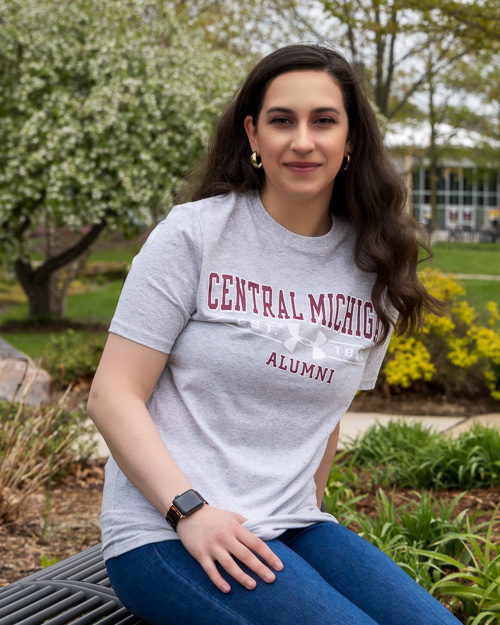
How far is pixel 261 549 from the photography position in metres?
1.67

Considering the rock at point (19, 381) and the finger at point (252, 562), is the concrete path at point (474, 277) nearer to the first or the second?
the rock at point (19, 381)

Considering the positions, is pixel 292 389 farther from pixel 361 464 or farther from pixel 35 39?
pixel 35 39

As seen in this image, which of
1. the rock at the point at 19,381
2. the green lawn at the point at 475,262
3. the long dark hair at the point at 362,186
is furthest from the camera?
the green lawn at the point at 475,262

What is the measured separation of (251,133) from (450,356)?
4.58 meters

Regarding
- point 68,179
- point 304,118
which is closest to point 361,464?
point 304,118

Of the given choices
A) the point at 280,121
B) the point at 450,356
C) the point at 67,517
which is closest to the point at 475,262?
the point at 450,356

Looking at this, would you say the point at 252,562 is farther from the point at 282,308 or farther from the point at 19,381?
the point at 19,381

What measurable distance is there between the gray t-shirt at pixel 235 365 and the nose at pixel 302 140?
0.23m

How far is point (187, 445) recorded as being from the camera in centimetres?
183

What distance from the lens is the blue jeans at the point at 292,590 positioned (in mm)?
1626

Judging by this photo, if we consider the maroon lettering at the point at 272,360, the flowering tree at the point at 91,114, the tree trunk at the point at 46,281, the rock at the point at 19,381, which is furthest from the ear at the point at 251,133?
the tree trunk at the point at 46,281

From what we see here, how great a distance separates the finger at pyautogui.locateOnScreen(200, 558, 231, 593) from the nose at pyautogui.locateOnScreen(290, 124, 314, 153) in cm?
103

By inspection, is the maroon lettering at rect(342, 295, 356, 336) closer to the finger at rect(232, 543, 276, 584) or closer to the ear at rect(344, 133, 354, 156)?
the ear at rect(344, 133, 354, 156)

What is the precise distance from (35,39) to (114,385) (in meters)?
9.93
